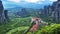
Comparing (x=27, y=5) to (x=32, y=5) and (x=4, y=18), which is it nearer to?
(x=32, y=5)

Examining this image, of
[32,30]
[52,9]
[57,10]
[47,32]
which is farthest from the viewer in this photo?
[52,9]

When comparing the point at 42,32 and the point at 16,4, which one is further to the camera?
the point at 16,4

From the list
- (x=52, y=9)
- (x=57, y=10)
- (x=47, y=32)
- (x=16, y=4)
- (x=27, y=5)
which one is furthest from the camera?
(x=27, y=5)

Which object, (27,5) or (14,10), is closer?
→ (14,10)

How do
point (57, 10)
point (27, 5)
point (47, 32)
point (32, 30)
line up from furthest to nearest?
1. point (27, 5)
2. point (57, 10)
3. point (32, 30)
4. point (47, 32)

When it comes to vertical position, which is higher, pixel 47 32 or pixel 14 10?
pixel 47 32

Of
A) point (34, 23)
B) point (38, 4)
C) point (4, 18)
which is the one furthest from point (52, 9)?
point (34, 23)

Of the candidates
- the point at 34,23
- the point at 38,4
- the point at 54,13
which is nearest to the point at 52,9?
the point at 54,13

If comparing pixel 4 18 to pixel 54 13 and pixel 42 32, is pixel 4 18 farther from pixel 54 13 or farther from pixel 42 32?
pixel 42 32

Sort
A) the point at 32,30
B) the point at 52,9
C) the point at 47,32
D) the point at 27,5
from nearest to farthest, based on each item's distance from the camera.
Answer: the point at 47,32 → the point at 32,30 → the point at 52,9 → the point at 27,5
